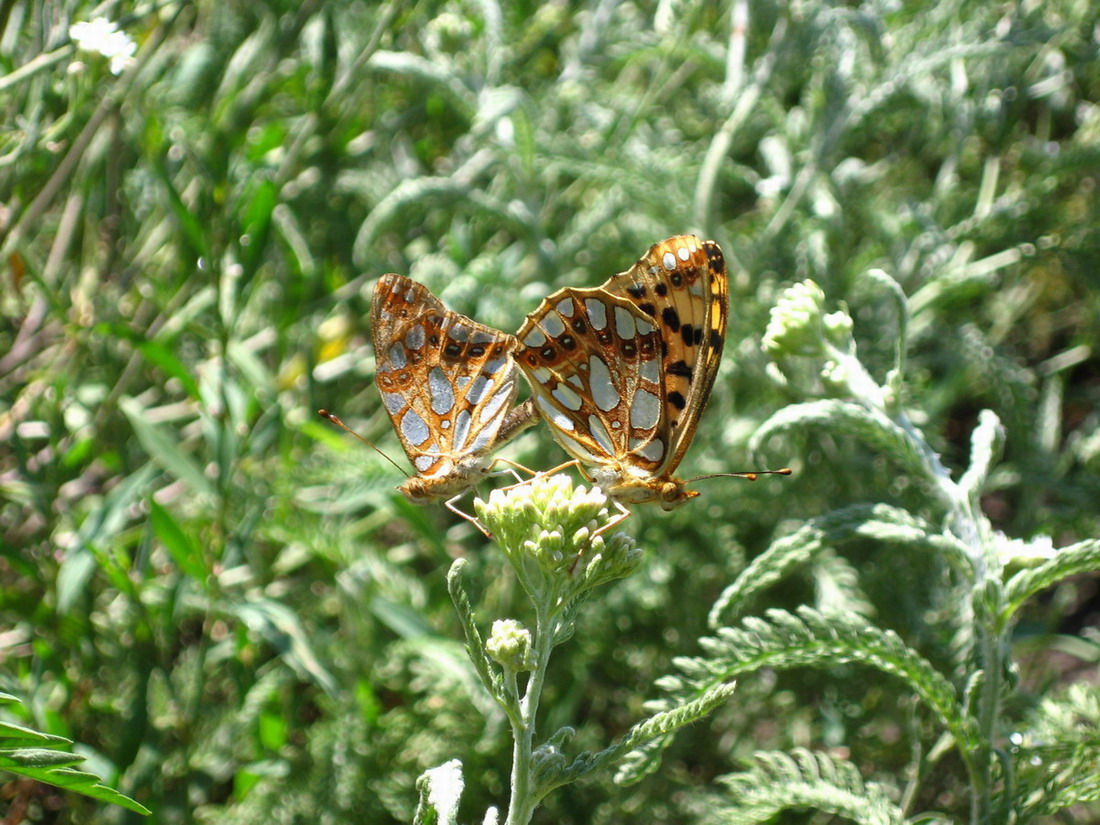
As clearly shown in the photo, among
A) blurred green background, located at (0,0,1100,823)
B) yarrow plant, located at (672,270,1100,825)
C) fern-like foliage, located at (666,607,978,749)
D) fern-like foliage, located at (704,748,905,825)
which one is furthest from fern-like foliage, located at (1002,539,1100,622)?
blurred green background, located at (0,0,1100,823)

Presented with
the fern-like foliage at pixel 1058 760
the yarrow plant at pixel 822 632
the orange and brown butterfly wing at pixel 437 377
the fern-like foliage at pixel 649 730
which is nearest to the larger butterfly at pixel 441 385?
the orange and brown butterfly wing at pixel 437 377

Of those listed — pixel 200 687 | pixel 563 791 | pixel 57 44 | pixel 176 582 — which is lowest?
pixel 563 791

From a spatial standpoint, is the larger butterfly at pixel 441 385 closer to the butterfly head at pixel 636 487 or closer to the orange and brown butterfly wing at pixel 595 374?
the orange and brown butterfly wing at pixel 595 374

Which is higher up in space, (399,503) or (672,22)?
(672,22)

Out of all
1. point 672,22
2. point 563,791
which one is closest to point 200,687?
point 563,791

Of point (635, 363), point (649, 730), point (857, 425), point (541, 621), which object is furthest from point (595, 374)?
point (649, 730)

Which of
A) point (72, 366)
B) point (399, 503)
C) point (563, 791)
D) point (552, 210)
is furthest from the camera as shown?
point (552, 210)

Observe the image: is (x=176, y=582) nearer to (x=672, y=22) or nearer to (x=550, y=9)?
(x=672, y=22)
